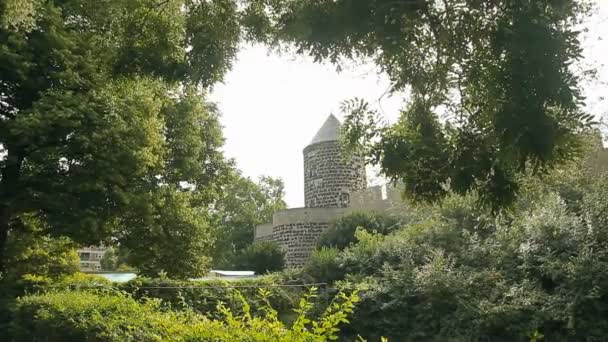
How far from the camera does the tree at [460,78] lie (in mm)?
3781

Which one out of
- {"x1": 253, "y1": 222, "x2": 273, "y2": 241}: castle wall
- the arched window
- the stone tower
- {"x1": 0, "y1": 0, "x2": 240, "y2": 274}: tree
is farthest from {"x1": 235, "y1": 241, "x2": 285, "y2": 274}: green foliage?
{"x1": 0, "y1": 0, "x2": 240, "y2": 274}: tree

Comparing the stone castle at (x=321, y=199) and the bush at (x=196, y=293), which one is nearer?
the bush at (x=196, y=293)

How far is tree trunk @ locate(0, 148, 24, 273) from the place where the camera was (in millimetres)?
12547

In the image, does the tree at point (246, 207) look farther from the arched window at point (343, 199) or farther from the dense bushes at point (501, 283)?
the dense bushes at point (501, 283)

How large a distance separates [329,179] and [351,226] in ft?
27.3

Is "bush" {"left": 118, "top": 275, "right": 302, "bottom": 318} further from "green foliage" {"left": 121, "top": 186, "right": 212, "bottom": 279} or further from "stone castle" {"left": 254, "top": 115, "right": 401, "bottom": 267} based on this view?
"stone castle" {"left": 254, "top": 115, "right": 401, "bottom": 267}

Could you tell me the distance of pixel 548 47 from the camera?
374 cm

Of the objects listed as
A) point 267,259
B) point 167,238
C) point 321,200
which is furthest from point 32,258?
point 321,200

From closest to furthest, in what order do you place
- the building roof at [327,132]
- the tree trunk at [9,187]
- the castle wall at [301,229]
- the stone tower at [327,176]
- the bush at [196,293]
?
the tree trunk at [9,187] < the bush at [196,293] < the castle wall at [301,229] < the stone tower at [327,176] < the building roof at [327,132]

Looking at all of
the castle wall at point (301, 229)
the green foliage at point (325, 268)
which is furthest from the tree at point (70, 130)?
the castle wall at point (301, 229)

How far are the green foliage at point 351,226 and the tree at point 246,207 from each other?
1672 cm

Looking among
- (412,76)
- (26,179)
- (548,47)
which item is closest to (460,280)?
(412,76)

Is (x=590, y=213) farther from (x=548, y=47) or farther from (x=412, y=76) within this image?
(x=548, y=47)

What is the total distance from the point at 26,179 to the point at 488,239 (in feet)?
38.9
